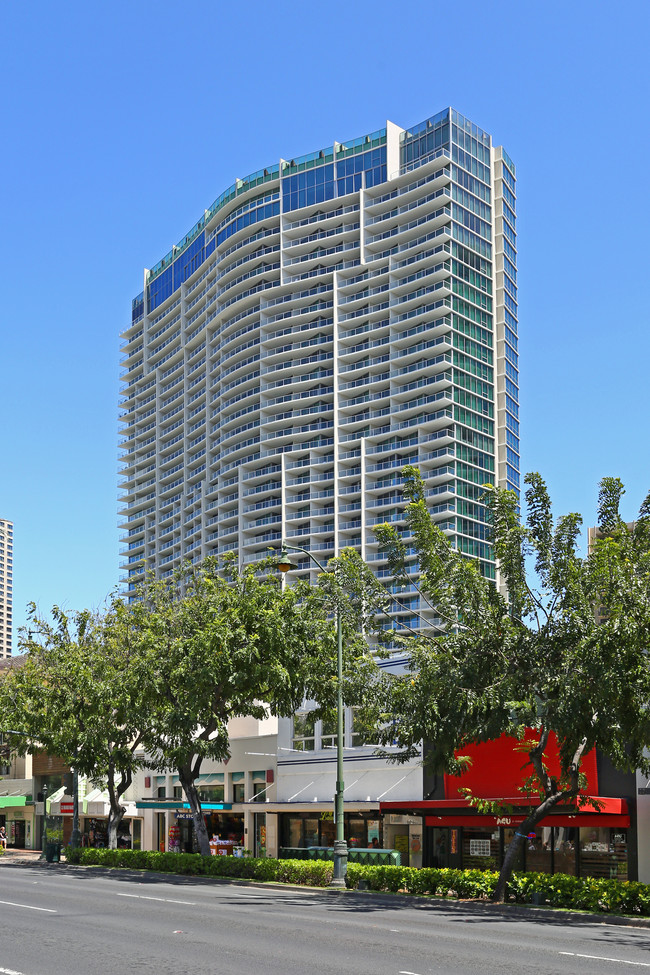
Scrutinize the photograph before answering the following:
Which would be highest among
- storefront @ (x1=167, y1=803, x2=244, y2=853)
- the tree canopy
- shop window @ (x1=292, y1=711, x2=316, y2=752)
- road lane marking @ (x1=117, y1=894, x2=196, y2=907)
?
the tree canopy

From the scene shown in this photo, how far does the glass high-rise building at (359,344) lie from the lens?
127 metres

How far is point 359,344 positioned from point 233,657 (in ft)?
335

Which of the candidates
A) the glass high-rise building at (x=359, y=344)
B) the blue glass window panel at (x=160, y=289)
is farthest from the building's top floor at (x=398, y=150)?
the blue glass window panel at (x=160, y=289)

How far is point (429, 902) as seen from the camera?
2858cm

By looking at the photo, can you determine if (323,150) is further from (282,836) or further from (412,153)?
(282,836)

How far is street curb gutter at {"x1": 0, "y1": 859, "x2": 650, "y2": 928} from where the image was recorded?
24.7 metres

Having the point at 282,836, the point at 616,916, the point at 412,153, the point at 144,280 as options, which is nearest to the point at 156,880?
the point at 282,836

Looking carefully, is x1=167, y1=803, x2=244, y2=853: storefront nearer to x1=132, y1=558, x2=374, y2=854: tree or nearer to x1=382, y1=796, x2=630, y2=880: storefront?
x1=132, y1=558, x2=374, y2=854: tree

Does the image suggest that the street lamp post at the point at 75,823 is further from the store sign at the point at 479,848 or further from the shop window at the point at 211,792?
the store sign at the point at 479,848

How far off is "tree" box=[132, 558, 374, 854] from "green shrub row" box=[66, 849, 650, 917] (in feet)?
6.60

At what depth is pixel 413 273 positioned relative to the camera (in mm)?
130625

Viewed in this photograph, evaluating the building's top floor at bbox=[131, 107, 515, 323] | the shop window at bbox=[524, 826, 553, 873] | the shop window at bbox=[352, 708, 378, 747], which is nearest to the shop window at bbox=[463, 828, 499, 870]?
the shop window at bbox=[524, 826, 553, 873]

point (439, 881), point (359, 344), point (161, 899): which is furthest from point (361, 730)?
point (359, 344)

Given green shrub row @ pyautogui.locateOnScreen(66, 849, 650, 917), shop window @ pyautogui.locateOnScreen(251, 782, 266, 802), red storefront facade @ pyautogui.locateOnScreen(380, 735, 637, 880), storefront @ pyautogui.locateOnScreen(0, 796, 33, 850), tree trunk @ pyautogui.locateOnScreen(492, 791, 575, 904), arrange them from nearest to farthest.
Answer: green shrub row @ pyautogui.locateOnScreen(66, 849, 650, 917), tree trunk @ pyautogui.locateOnScreen(492, 791, 575, 904), red storefront facade @ pyautogui.locateOnScreen(380, 735, 637, 880), shop window @ pyautogui.locateOnScreen(251, 782, 266, 802), storefront @ pyautogui.locateOnScreen(0, 796, 33, 850)
